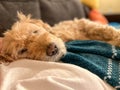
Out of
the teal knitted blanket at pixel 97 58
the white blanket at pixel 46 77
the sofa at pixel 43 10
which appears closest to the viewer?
the white blanket at pixel 46 77

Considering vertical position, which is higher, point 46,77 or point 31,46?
point 31,46

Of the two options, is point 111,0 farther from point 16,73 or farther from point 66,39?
point 16,73

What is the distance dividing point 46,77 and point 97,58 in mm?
339

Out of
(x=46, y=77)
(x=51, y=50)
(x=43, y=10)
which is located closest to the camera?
(x=46, y=77)

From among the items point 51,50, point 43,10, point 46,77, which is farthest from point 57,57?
point 43,10

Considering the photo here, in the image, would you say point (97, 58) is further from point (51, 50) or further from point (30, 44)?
point (30, 44)

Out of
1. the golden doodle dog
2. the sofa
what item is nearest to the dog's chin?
the golden doodle dog

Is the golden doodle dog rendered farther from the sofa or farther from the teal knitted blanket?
the sofa

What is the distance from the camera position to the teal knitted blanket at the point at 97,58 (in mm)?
1186

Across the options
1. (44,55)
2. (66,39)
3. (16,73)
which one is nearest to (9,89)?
(16,73)

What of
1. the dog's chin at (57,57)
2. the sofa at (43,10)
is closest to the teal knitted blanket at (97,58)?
the dog's chin at (57,57)

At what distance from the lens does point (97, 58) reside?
1.31 metres

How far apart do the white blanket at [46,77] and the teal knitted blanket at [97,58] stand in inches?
1.8

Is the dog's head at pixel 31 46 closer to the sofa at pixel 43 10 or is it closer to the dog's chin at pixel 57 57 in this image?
the dog's chin at pixel 57 57
